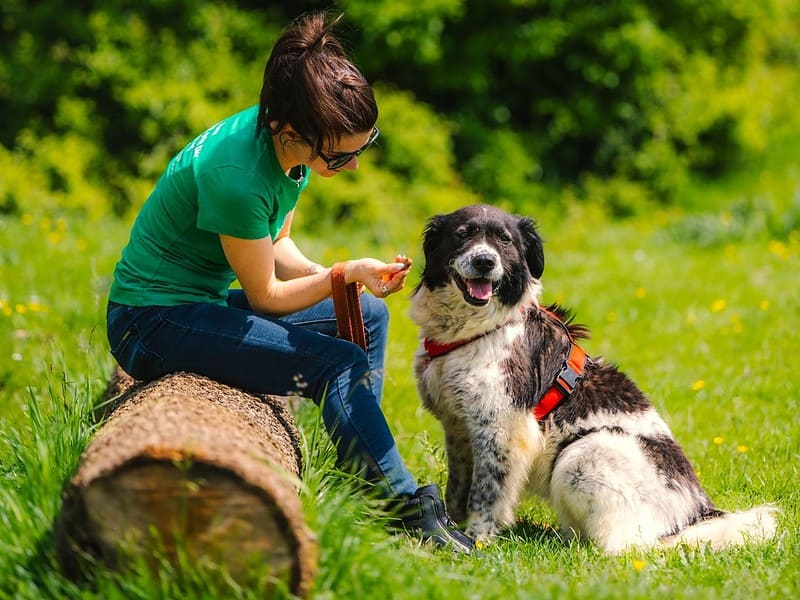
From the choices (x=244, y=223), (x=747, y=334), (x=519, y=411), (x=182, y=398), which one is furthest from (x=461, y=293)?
(x=747, y=334)

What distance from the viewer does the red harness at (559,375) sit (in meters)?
3.66

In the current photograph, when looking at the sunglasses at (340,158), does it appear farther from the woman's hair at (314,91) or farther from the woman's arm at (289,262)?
the woman's arm at (289,262)

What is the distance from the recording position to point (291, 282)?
3.38m

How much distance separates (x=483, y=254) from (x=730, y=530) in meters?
1.39

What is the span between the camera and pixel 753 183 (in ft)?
36.7

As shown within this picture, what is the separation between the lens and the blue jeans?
10.7ft

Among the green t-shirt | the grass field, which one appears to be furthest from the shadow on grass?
the green t-shirt

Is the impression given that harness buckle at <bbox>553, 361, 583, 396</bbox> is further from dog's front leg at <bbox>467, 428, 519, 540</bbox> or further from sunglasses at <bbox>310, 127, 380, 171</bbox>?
sunglasses at <bbox>310, 127, 380, 171</bbox>

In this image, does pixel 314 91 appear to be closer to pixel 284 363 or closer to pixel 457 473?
pixel 284 363

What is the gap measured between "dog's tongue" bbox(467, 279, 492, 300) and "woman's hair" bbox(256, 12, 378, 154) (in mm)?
799

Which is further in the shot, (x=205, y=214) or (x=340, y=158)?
(x=340, y=158)

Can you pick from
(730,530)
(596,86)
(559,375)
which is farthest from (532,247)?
(596,86)

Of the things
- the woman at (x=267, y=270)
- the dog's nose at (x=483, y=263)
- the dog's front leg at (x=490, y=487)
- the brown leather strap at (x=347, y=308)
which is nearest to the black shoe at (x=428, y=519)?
the woman at (x=267, y=270)

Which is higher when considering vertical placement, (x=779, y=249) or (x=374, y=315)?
(x=374, y=315)
